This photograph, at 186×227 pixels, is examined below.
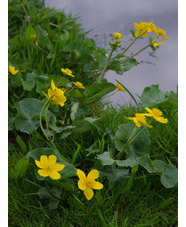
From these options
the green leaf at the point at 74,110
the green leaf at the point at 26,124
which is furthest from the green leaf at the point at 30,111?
the green leaf at the point at 74,110

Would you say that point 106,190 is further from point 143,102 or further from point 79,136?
point 143,102

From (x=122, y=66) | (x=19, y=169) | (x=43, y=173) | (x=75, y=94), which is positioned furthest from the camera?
(x=122, y=66)

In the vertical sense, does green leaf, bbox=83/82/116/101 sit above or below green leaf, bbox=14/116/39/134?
above

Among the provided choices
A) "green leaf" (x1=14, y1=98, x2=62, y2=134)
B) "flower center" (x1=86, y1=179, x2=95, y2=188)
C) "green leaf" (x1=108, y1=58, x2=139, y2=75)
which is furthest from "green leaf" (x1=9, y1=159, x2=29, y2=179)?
"green leaf" (x1=108, y1=58, x2=139, y2=75)

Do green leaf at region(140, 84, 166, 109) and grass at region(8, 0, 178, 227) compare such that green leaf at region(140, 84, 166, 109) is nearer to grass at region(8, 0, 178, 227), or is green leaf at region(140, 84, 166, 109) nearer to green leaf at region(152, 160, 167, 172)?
grass at region(8, 0, 178, 227)

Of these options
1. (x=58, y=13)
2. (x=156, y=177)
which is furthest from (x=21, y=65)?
(x=58, y=13)

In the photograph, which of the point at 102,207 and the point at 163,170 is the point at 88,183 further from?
the point at 163,170

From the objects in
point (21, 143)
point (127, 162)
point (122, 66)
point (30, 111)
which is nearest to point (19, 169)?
point (21, 143)
